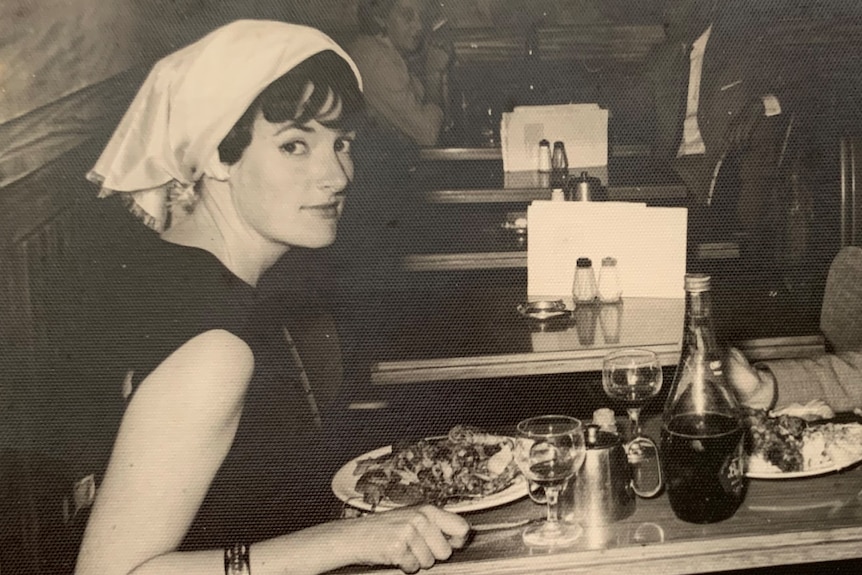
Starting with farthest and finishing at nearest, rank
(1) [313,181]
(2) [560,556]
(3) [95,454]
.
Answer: (1) [313,181] → (3) [95,454] → (2) [560,556]

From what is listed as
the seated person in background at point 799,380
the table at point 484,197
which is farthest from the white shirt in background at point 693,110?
the seated person in background at point 799,380

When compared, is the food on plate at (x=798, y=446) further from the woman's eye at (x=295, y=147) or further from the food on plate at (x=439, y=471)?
the woman's eye at (x=295, y=147)

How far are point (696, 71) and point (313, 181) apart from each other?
0.86 meters

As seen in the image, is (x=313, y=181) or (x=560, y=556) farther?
(x=313, y=181)

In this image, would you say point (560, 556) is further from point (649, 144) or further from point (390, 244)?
point (649, 144)

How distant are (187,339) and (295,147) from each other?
338mm

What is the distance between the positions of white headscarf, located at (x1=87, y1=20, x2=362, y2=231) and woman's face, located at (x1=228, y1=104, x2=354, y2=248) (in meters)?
0.05

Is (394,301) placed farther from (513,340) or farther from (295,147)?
(295,147)

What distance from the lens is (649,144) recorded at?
141 centimetres

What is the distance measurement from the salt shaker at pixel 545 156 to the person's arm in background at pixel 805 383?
75cm

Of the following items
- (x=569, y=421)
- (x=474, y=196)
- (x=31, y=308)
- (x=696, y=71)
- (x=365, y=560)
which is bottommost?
(x=365, y=560)

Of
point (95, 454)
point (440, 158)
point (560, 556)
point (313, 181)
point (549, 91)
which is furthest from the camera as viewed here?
point (440, 158)

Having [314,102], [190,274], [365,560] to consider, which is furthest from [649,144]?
[365,560]

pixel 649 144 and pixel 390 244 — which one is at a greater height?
pixel 649 144
